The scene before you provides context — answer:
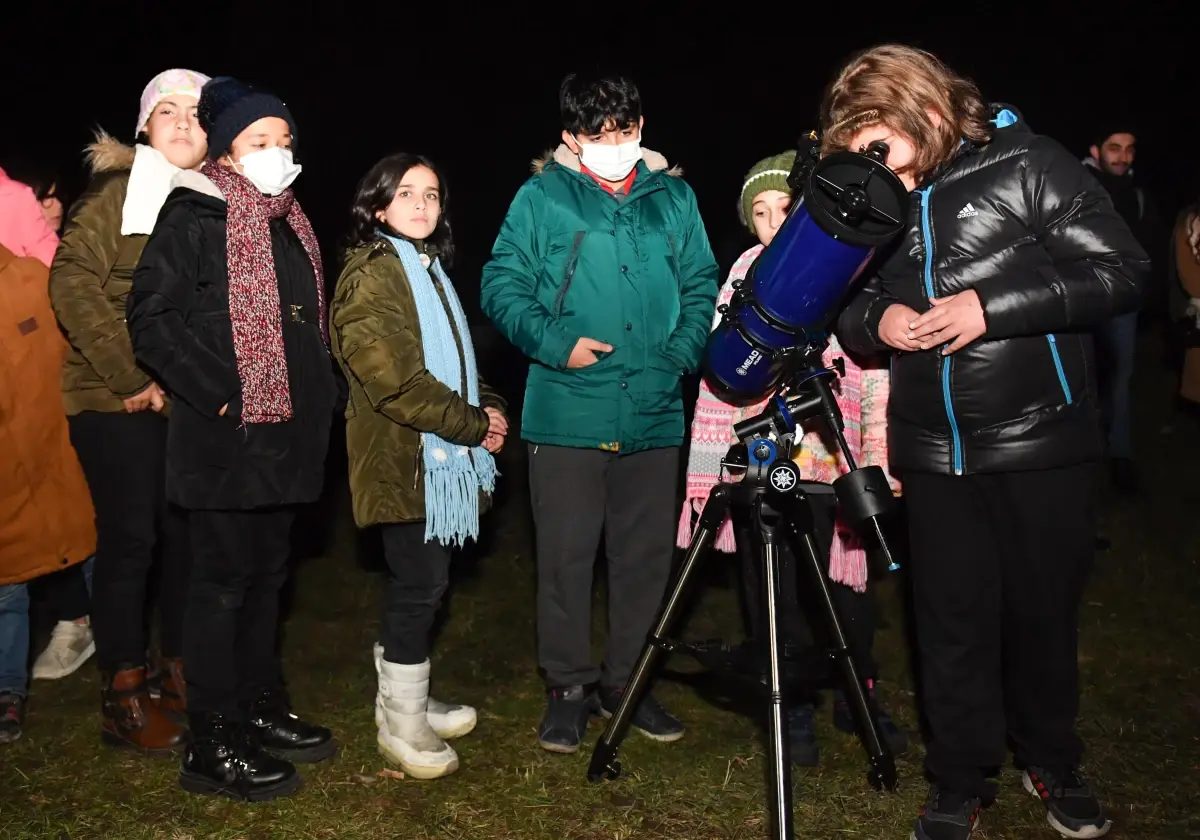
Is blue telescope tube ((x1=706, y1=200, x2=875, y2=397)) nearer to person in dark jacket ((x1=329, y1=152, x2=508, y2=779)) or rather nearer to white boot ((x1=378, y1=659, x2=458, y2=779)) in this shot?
person in dark jacket ((x1=329, y1=152, x2=508, y2=779))

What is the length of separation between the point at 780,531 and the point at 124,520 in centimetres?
223

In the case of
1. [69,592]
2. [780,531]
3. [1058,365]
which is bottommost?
[69,592]

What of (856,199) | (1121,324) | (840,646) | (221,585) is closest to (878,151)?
(856,199)

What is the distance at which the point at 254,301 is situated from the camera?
352 centimetres

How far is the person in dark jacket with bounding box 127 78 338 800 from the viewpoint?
348cm

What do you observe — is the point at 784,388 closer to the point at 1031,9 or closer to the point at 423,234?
the point at 423,234

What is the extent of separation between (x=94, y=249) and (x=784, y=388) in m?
2.29

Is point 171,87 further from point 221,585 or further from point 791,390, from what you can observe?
point 791,390

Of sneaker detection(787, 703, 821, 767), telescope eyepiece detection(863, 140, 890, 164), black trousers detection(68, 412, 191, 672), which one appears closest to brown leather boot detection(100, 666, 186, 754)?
black trousers detection(68, 412, 191, 672)

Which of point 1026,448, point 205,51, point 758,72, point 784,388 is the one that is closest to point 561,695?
point 784,388

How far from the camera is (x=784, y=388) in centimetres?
316

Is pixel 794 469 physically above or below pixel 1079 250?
below

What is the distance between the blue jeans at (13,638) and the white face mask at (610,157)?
2.43 m

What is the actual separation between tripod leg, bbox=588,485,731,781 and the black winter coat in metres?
1.12
